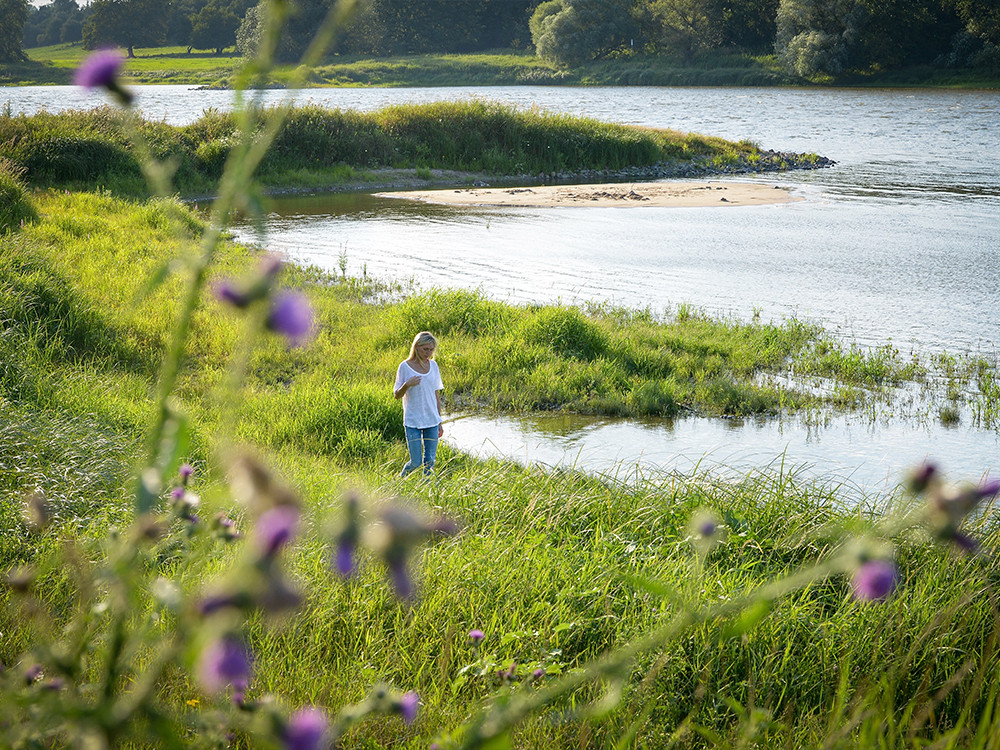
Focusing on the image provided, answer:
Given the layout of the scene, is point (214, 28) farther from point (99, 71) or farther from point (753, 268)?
point (99, 71)

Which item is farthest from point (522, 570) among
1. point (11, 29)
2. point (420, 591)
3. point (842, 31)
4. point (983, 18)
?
point (11, 29)

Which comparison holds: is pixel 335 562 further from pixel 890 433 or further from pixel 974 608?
pixel 890 433

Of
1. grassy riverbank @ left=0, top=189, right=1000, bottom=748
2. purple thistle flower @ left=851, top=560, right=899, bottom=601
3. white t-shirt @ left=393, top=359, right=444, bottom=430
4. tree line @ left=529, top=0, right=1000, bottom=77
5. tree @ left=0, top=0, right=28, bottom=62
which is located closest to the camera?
purple thistle flower @ left=851, top=560, right=899, bottom=601

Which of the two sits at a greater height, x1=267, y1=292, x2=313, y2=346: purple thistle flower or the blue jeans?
x1=267, y1=292, x2=313, y2=346: purple thistle flower

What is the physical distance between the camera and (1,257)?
382 inches

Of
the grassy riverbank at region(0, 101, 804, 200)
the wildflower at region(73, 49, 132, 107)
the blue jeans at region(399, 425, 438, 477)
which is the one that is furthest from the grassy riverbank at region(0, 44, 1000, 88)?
the wildflower at region(73, 49, 132, 107)

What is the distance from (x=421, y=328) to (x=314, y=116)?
22.5 metres

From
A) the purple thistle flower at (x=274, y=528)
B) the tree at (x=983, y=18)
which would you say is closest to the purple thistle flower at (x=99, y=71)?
the purple thistle flower at (x=274, y=528)

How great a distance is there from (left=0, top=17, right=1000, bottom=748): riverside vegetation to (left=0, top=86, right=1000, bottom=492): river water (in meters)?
0.71

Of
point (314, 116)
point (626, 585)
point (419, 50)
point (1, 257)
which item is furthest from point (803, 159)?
point (419, 50)

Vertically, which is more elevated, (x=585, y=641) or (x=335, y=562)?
(x=335, y=562)

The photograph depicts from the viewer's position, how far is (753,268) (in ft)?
57.4

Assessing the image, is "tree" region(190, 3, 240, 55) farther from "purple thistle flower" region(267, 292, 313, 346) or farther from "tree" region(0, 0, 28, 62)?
"purple thistle flower" region(267, 292, 313, 346)

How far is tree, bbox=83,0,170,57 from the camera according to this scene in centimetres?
8569
